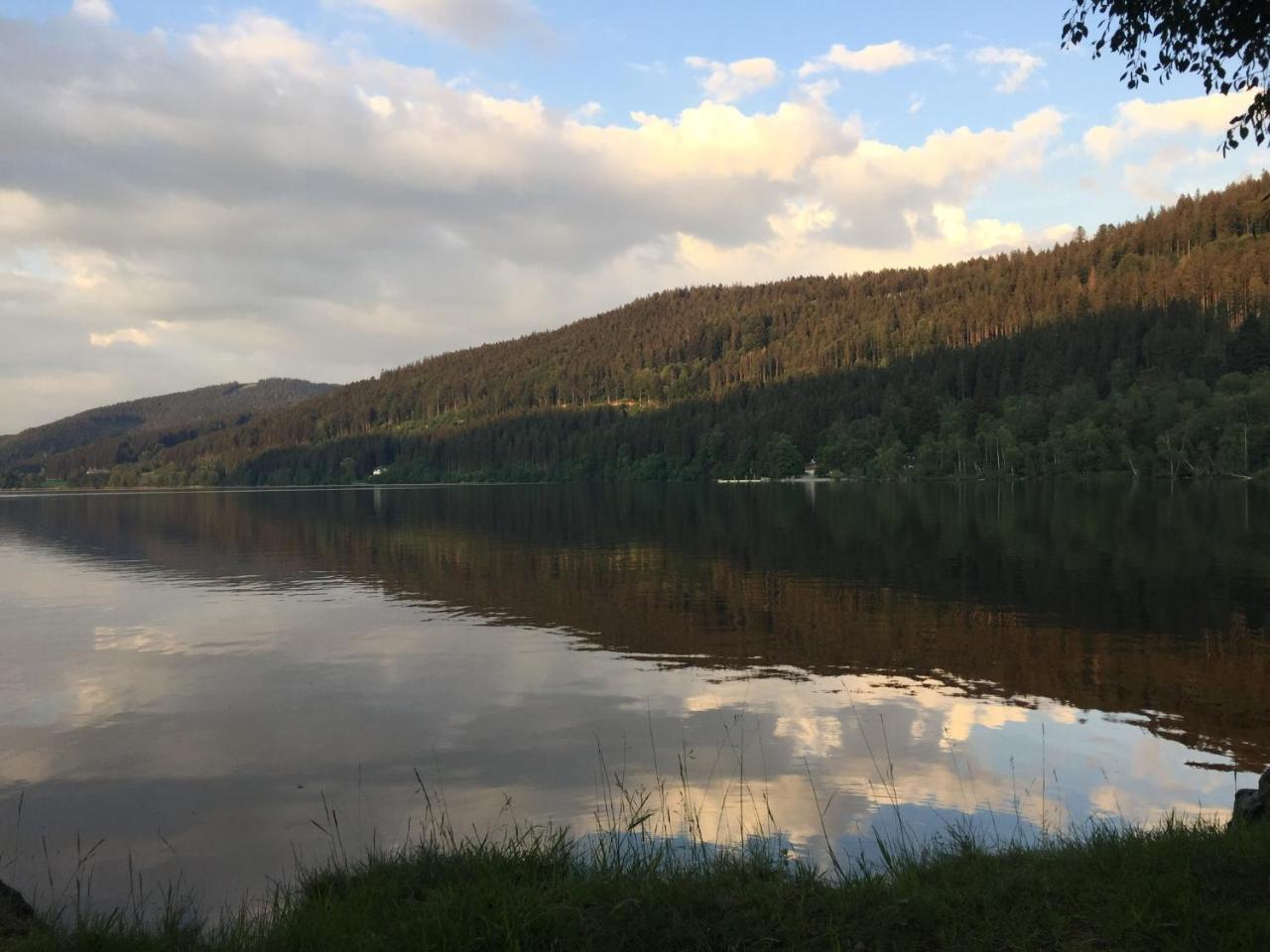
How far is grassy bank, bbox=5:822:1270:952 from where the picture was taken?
7266 mm

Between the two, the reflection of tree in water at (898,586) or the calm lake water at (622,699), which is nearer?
the calm lake water at (622,699)

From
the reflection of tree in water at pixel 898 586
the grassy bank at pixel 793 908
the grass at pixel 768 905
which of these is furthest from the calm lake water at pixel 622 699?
the grassy bank at pixel 793 908

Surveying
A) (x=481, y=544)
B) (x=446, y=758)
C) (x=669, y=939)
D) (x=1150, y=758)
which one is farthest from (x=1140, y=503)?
(x=669, y=939)

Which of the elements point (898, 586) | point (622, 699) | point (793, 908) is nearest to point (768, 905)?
point (793, 908)

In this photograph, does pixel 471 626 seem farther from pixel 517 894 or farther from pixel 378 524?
pixel 378 524

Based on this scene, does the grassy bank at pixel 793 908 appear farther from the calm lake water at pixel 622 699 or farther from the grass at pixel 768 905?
the calm lake water at pixel 622 699

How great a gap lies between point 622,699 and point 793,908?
1294 centimetres

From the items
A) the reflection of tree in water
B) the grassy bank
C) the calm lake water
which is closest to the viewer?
the grassy bank

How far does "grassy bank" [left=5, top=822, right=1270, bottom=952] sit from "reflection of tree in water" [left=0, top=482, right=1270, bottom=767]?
9.25m

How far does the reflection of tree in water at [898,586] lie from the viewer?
71.7ft

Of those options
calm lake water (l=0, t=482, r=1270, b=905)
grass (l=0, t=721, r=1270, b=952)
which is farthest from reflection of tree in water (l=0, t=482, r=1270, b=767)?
grass (l=0, t=721, r=1270, b=952)

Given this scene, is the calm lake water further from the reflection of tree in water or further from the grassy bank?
the grassy bank

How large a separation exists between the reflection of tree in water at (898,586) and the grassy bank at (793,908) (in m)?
9.25

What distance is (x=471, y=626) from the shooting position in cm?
3133
